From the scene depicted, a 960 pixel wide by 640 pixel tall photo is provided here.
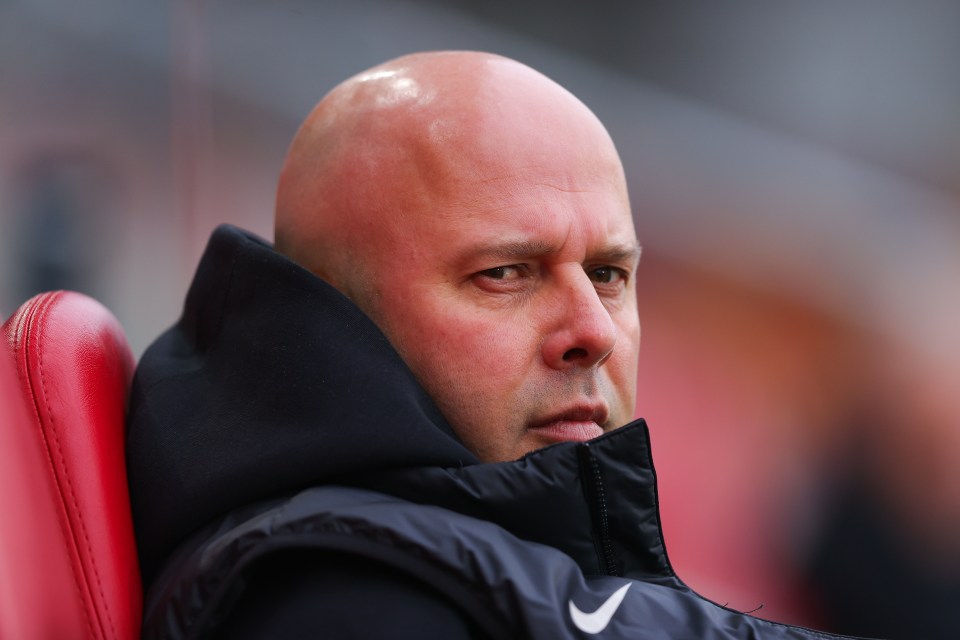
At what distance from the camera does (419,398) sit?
1.06 meters

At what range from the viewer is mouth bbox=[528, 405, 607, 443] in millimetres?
1182

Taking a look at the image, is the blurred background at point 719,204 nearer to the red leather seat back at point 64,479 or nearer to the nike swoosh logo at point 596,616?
the red leather seat back at point 64,479

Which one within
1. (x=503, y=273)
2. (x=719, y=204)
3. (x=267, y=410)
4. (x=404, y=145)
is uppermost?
(x=404, y=145)

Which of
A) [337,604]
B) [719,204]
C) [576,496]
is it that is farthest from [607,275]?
[719,204]


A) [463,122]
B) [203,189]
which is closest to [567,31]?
[203,189]

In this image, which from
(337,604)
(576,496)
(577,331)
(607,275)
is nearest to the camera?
(337,604)

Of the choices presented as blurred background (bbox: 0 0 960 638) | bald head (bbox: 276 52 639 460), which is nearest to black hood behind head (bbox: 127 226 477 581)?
bald head (bbox: 276 52 639 460)

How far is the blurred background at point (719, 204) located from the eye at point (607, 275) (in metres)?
1.25

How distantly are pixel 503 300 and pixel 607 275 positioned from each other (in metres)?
0.20

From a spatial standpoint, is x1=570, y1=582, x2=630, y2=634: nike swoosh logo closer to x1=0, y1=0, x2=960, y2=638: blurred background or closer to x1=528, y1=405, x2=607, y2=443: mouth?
x1=528, y1=405, x2=607, y2=443: mouth

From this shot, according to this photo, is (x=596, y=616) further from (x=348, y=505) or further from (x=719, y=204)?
(x=719, y=204)

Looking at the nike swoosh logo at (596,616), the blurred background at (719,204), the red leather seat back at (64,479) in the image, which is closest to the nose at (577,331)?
the nike swoosh logo at (596,616)

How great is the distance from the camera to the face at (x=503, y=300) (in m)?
1.18

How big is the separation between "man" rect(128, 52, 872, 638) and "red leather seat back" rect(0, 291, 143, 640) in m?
0.04
